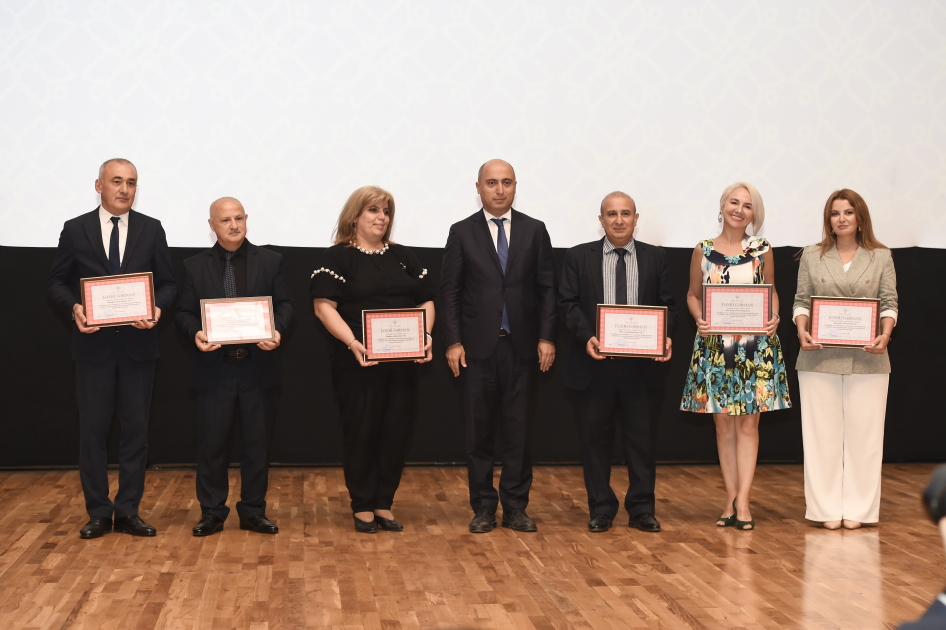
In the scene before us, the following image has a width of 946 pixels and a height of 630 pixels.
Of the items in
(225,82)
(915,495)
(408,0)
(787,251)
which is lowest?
(915,495)

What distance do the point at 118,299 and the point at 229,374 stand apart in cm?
59

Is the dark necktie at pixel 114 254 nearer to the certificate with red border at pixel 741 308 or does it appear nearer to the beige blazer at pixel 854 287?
the certificate with red border at pixel 741 308

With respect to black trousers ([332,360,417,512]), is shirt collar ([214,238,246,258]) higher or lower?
higher

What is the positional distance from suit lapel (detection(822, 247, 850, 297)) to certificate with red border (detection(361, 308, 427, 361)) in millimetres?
2026

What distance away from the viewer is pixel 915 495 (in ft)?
16.8

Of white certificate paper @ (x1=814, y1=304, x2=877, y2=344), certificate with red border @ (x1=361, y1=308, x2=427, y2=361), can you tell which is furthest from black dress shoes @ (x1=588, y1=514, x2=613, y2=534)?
white certificate paper @ (x1=814, y1=304, x2=877, y2=344)

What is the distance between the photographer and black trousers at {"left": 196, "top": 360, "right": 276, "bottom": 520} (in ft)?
13.4

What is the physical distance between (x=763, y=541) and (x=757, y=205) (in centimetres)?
155

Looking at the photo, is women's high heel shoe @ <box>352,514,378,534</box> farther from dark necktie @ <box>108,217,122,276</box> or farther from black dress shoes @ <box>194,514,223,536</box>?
dark necktie @ <box>108,217,122,276</box>

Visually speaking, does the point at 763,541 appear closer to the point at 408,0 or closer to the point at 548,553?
the point at 548,553

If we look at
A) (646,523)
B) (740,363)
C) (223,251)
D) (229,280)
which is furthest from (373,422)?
(740,363)

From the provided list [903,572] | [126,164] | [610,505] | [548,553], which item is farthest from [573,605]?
[126,164]

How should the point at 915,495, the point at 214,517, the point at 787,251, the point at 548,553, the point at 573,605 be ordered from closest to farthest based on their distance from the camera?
1. the point at 573,605
2. the point at 548,553
3. the point at 214,517
4. the point at 915,495
5. the point at 787,251

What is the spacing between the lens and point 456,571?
3.53 m
